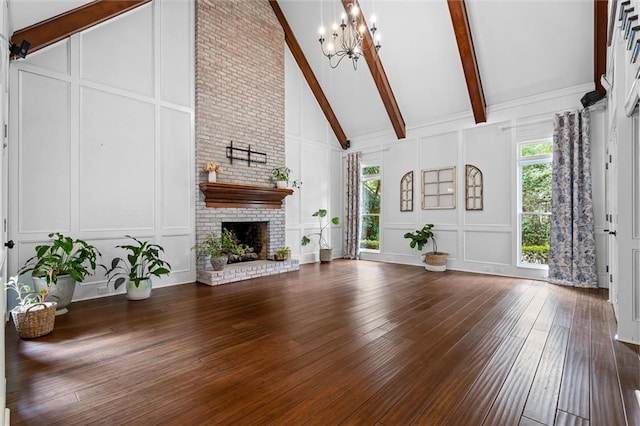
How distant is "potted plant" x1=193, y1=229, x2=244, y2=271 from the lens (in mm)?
5266

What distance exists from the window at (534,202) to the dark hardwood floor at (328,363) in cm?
152

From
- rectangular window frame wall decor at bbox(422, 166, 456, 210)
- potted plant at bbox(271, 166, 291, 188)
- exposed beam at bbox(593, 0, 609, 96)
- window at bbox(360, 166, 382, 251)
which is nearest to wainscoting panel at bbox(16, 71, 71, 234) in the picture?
potted plant at bbox(271, 166, 291, 188)

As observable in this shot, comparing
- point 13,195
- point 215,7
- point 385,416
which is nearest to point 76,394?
point 385,416

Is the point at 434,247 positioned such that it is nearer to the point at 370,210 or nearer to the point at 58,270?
the point at 370,210

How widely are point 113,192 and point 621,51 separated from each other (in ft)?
20.7

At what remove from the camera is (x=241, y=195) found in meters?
5.89

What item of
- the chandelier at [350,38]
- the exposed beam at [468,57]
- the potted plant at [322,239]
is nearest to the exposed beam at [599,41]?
the exposed beam at [468,57]

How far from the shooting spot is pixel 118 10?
429 centimetres

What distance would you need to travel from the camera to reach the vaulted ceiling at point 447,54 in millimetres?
4664

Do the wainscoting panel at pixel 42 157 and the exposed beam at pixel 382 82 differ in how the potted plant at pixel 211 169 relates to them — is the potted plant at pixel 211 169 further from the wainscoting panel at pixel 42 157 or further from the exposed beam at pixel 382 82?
the exposed beam at pixel 382 82

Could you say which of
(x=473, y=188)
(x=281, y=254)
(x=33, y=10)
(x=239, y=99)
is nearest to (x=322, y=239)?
(x=281, y=254)

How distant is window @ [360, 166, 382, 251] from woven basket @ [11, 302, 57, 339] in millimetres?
6389

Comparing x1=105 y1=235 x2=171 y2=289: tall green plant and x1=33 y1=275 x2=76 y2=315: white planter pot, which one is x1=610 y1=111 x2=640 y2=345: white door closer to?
x1=105 y1=235 x2=171 y2=289: tall green plant

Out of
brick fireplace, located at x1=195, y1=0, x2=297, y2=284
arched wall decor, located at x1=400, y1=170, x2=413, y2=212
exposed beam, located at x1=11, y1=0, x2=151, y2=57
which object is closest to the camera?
exposed beam, located at x1=11, y1=0, x2=151, y2=57
